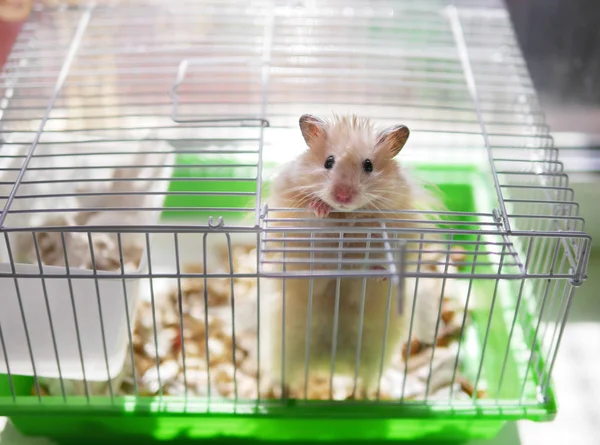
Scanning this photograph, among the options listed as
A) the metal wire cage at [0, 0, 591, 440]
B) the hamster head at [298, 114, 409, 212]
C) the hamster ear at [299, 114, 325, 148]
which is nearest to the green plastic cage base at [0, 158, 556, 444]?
the metal wire cage at [0, 0, 591, 440]

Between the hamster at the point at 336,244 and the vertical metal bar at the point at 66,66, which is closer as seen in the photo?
the hamster at the point at 336,244

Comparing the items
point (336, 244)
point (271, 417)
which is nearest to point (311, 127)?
point (336, 244)

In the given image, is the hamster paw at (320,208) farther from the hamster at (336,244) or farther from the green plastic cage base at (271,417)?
the green plastic cage base at (271,417)

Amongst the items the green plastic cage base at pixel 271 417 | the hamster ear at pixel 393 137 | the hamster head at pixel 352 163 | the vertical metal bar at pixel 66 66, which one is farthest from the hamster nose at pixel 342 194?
the vertical metal bar at pixel 66 66

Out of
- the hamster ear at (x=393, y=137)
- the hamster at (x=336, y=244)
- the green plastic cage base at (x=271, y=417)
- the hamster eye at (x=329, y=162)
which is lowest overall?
the green plastic cage base at (x=271, y=417)

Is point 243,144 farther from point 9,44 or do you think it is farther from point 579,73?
point 579,73

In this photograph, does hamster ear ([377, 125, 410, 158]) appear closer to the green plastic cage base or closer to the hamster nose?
the hamster nose
